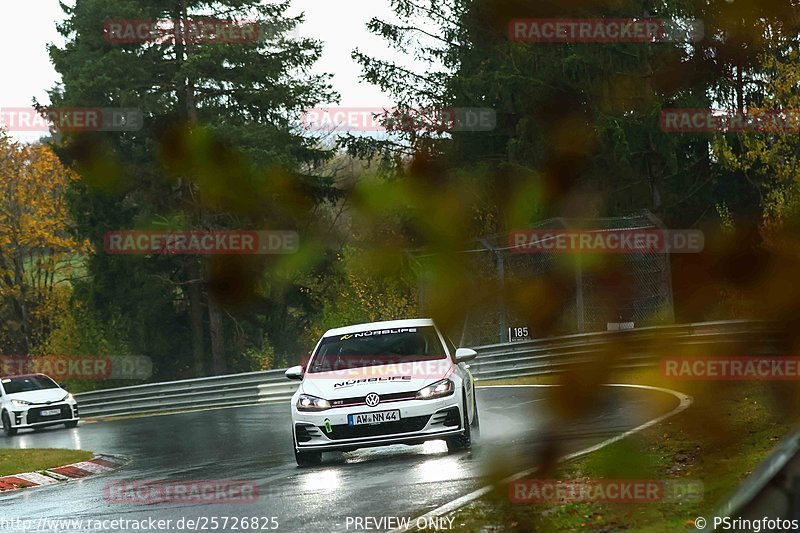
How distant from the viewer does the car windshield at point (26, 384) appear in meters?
28.9

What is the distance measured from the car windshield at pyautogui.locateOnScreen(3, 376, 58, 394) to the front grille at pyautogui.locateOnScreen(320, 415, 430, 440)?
60.4ft

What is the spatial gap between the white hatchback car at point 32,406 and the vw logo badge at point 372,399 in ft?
58.7

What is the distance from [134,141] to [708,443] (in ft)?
4.82

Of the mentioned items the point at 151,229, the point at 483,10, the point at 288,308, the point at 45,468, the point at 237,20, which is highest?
the point at 237,20

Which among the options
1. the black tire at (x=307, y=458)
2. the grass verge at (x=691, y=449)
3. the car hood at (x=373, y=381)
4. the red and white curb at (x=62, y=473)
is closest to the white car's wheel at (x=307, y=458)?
the black tire at (x=307, y=458)

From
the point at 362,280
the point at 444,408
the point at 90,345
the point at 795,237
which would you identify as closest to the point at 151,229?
the point at 362,280

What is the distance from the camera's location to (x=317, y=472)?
12172 mm

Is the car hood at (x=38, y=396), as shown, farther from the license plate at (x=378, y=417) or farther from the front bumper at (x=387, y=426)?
the license plate at (x=378, y=417)

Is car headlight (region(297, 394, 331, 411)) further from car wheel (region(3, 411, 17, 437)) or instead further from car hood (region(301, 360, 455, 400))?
car wheel (region(3, 411, 17, 437))

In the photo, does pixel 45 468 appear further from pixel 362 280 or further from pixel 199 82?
pixel 362 280

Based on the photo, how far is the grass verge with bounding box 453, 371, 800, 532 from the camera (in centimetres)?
199

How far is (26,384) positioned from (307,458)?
1816 cm

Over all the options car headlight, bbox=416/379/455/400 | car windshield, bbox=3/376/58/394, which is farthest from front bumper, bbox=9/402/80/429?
car headlight, bbox=416/379/455/400

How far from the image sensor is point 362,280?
2201 mm
